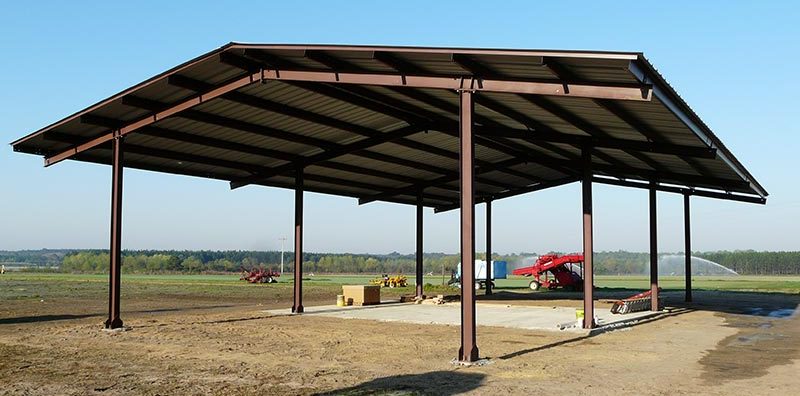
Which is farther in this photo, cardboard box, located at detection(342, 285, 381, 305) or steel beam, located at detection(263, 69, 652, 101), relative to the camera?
cardboard box, located at detection(342, 285, 381, 305)

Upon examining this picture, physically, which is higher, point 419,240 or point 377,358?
point 419,240

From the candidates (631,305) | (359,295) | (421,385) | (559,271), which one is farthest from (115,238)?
(559,271)

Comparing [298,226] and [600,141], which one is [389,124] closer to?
[298,226]

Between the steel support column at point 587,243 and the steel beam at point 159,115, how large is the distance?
962cm

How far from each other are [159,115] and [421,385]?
41.9ft

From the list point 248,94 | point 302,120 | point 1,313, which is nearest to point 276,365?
point 248,94

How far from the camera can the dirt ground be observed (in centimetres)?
1106

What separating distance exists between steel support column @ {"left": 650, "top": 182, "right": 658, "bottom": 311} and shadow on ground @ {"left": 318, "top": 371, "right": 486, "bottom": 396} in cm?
1522

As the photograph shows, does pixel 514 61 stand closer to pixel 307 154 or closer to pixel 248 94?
pixel 248 94

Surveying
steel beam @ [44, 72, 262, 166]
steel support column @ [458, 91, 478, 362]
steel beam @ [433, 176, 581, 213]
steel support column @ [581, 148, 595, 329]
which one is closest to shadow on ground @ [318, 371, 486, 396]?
steel support column @ [458, 91, 478, 362]

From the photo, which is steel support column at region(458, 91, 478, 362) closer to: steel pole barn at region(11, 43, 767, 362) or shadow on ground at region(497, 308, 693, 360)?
steel pole barn at region(11, 43, 767, 362)

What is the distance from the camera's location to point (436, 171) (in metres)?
31.5

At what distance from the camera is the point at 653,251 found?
83.0ft

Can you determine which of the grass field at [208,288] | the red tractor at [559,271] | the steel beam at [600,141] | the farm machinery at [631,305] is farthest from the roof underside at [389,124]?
the red tractor at [559,271]
